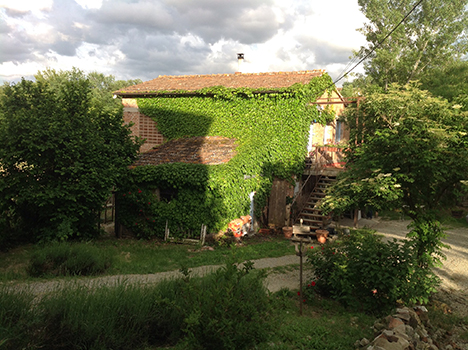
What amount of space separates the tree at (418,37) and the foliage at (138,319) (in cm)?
2469

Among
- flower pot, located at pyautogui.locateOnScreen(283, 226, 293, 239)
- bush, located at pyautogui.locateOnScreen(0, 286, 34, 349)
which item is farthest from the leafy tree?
bush, located at pyautogui.locateOnScreen(0, 286, 34, 349)

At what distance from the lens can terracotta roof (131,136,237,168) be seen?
42.3 ft

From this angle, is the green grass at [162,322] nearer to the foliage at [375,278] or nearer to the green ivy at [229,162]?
the foliage at [375,278]

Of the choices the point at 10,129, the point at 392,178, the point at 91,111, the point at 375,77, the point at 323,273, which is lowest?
the point at 323,273

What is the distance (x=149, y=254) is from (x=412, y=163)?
7.72 metres

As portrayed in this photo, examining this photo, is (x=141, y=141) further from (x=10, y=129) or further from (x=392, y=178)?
(x=392, y=178)

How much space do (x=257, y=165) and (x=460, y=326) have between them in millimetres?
8443

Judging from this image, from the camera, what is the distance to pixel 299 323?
5766mm

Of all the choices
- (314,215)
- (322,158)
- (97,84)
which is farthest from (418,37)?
(97,84)

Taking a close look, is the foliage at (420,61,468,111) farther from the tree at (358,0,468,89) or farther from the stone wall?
the stone wall

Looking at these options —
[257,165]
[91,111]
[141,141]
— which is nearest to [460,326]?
[257,165]

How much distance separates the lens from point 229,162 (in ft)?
40.2

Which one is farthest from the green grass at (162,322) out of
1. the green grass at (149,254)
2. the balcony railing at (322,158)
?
the balcony railing at (322,158)

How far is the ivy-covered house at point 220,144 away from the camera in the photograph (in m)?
11.9
